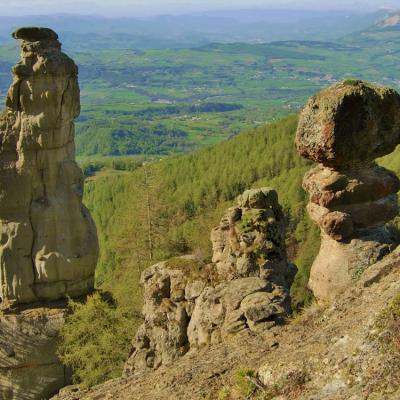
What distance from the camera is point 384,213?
1666 cm

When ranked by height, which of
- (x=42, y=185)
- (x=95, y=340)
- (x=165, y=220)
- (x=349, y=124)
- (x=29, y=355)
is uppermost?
(x=349, y=124)

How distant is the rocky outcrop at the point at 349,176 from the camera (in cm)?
1552

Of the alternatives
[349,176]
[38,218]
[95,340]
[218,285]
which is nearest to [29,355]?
[95,340]

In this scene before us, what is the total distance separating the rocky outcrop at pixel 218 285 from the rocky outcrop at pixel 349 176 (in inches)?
96.1

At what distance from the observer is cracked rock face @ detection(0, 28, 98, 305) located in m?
26.6

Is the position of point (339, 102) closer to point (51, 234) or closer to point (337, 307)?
point (337, 307)

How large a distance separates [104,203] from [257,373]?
353 feet

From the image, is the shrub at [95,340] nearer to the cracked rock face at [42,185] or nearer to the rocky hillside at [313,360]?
the cracked rock face at [42,185]

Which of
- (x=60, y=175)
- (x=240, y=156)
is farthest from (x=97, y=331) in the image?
(x=240, y=156)

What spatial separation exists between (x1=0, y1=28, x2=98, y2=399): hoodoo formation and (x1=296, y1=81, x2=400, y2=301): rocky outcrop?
14.5 metres

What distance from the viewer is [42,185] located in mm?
28141

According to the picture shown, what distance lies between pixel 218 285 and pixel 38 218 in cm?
1201

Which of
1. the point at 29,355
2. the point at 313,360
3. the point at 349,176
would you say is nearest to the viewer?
the point at 313,360

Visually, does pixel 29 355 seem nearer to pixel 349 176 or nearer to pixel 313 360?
pixel 349 176
